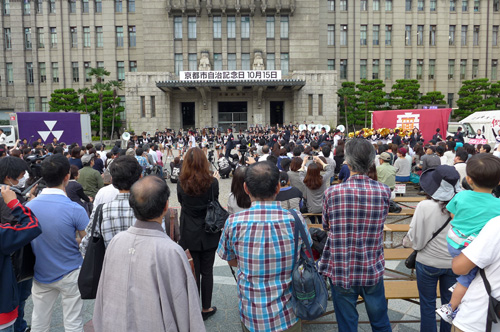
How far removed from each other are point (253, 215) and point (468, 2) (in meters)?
53.6

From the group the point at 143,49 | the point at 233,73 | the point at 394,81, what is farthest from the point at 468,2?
the point at 143,49

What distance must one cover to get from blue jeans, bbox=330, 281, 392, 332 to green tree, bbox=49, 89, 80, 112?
4184cm

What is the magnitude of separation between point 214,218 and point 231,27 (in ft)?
130

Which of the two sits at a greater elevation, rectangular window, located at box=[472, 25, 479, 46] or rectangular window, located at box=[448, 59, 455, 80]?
rectangular window, located at box=[472, 25, 479, 46]

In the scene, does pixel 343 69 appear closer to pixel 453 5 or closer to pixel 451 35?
pixel 451 35

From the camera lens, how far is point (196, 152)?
382 centimetres

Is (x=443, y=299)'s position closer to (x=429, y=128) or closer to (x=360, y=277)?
(x=360, y=277)

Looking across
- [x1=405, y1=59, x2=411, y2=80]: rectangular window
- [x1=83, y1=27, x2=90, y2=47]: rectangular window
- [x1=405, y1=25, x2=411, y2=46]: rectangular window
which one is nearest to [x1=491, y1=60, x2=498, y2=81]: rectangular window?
[x1=405, y1=59, x2=411, y2=80]: rectangular window

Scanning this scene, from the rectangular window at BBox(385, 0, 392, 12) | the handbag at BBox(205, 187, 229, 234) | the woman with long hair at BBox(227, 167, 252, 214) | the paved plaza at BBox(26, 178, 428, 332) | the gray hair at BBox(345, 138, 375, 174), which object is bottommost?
the paved plaza at BBox(26, 178, 428, 332)

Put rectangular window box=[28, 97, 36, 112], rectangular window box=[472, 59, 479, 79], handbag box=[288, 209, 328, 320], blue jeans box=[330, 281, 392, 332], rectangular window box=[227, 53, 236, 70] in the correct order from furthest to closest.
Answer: rectangular window box=[472, 59, 479, 79]
rectangular window box=[28, 97, 36, 112]
rectangular window box=[227, 53, 236, 70]
blue jeans box=[330, 281, 392, 332]
handbag box=[288, 209, 328, 320]

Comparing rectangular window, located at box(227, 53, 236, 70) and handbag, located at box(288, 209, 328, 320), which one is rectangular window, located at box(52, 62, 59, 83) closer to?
rectangular window, located at box(227, 53, 236, 70)

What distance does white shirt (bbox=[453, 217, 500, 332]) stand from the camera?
7.01ft

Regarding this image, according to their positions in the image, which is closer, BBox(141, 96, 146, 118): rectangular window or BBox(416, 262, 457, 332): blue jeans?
BBox(416, 262, 457, 332): blue jeans

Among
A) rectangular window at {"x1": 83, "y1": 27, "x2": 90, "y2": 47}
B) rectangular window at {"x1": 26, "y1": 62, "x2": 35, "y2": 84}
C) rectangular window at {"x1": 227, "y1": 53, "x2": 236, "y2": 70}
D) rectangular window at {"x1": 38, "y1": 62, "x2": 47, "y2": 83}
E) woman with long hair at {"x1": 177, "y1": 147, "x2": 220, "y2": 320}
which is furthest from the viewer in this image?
rectangular window at {"x1": 26, "y1": 62, "x2": 35, "y2": 84}
